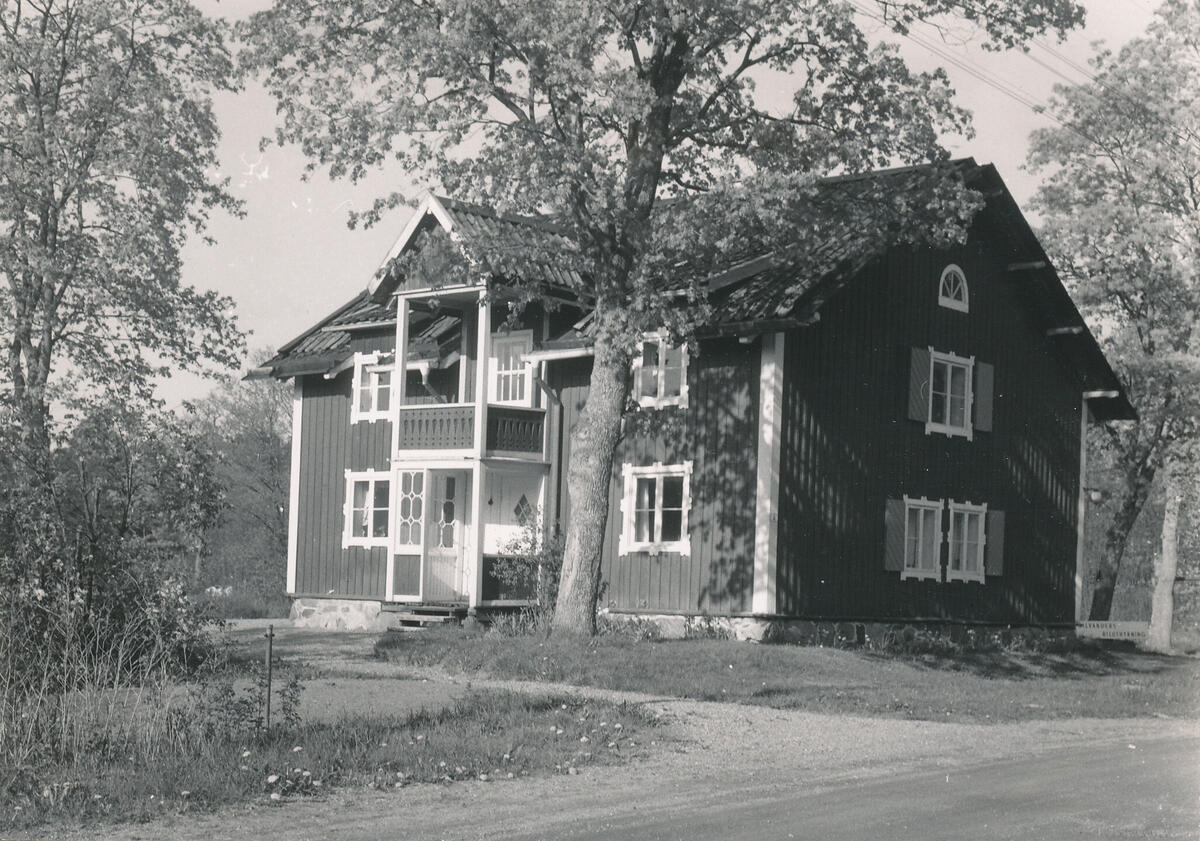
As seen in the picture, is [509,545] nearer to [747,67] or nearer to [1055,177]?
[747,67]

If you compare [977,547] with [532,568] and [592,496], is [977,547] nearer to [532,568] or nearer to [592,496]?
[532,568]

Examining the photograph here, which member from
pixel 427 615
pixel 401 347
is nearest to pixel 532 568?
pixel 427 615

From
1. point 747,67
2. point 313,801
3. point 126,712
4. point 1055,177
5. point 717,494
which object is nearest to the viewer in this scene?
point 313,801

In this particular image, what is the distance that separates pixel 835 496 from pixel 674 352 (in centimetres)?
381

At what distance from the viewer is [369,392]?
1283 inches

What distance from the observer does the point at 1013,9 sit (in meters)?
22.9

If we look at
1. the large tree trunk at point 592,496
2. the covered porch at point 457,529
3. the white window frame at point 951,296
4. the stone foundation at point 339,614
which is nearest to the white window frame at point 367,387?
the covered porch at point 457,529

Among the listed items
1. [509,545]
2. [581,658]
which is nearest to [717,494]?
[509,545]

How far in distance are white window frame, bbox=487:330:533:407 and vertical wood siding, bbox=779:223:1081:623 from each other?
5.71 metres

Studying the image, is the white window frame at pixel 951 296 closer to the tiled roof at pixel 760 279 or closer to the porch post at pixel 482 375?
the tiled roof at pixel 760 279

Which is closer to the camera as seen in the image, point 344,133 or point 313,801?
point 313,801

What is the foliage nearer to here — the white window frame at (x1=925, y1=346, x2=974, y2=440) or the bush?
the white window frame at (x1=925, y1=346, x2=974, y2=440)

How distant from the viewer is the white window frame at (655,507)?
2761cm

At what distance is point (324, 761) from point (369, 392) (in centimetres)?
2077
